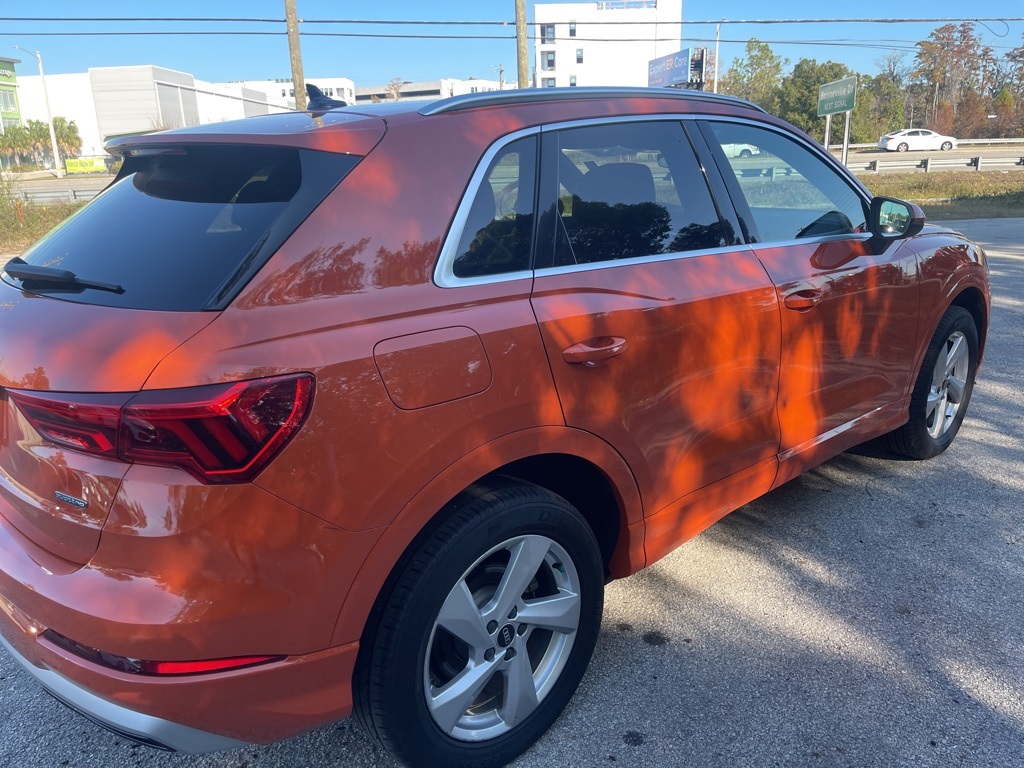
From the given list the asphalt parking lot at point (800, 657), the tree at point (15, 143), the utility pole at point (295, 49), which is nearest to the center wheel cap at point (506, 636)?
the asphalt parking lot at point (800, 657)

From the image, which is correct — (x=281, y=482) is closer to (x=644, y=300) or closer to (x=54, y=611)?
(x=54, y=611)

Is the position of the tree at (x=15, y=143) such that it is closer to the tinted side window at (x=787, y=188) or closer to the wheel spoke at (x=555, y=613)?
the tinted side window at (x=787, y=188)

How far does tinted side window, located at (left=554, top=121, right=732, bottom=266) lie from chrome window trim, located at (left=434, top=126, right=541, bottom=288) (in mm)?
224

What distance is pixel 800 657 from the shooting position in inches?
107

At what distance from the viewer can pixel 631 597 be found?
3152 millimetres

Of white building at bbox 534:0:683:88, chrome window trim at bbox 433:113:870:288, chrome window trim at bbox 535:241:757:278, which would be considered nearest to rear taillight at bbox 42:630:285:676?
chrome window trim at bbox 433:113:870:288

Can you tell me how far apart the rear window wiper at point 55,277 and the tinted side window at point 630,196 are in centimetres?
121

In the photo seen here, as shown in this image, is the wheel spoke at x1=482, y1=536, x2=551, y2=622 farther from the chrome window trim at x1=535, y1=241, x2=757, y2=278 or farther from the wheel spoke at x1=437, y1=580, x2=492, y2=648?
the chrome window trim at x1=535, y1=241, x2=757, y2=278

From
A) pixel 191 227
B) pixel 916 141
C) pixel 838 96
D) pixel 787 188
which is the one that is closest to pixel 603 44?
pixel 916 141

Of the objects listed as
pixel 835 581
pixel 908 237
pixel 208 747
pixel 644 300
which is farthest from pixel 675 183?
pixel 208 747

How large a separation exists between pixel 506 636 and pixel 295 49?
17.7m

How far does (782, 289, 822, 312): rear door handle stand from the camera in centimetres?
293

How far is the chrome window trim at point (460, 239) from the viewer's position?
202 cm

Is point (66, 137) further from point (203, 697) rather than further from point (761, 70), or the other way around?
point (203, 697)
